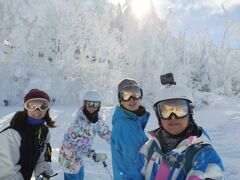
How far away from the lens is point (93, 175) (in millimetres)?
7215

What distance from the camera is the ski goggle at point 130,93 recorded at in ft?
10.9

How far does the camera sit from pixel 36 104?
350 centimetres

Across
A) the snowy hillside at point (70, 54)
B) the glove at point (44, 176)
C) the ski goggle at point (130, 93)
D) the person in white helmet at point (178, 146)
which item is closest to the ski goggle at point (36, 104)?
the glove at point (44, 176)

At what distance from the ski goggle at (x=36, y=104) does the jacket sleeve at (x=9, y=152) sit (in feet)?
1.05

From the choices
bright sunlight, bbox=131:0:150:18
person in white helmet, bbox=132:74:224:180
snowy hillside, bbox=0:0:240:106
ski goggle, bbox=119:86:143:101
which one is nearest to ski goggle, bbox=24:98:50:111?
ski goggle, bbox=119:86:143:101

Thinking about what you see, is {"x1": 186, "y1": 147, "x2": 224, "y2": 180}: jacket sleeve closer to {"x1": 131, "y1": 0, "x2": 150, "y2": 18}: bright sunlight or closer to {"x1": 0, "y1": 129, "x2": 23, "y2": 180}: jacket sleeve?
{"x1": 0, "y1": 129, "x2": 23, "y2": 180}: jacket sleeve

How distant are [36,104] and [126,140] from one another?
1017 millimetres

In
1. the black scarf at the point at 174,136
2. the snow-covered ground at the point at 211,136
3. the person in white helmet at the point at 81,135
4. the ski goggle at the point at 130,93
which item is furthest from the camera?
the snow-covered ground at the point at 211,136

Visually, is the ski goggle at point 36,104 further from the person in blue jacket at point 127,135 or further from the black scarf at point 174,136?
the black scarf at point 174,136

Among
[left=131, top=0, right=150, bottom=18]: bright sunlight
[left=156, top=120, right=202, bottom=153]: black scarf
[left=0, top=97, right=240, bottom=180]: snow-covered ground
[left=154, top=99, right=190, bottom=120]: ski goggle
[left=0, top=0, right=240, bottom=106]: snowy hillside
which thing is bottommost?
[left=0, top=97, right=240, bottom=180]: snow-covered ground

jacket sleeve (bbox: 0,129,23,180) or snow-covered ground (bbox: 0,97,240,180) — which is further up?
jacket sleeve (bbox: 0,129,23,180)

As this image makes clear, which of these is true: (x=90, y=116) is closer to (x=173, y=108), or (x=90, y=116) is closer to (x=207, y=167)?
(x=173, y=108)

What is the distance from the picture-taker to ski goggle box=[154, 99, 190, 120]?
2107mm

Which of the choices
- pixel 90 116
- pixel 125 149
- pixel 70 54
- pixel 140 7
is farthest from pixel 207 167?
pixel 140 7
